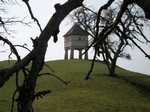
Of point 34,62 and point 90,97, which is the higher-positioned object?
point 34,62

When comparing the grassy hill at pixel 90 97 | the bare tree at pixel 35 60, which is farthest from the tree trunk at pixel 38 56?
the grassy hill at pixel 90 97

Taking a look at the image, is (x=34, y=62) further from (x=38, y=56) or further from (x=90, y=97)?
(x=90, y=97)

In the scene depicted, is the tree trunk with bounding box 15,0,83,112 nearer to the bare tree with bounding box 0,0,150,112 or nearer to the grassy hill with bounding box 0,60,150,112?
the bare tree with bounding box 0,0,150,112

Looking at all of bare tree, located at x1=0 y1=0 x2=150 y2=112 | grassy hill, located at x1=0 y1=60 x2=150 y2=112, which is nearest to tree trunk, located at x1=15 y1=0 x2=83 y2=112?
bare tree, located at x1=0 y1=0 x2=150 y2=112

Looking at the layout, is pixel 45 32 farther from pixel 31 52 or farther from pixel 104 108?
pixel 104 108

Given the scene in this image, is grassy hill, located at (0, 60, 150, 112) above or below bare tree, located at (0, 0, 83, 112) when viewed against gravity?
below

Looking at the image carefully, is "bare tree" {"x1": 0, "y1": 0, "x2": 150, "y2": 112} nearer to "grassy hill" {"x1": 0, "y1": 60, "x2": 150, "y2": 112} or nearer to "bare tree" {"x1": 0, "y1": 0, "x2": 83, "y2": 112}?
"bare tree" {"x1": 0, "y1": 0, "x2": 83, "y2": 112}

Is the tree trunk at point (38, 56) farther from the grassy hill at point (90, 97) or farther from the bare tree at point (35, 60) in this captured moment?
the grassy hill at point (90, 97)

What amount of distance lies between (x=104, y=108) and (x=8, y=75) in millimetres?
26684

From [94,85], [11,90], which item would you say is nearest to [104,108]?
[94,85]

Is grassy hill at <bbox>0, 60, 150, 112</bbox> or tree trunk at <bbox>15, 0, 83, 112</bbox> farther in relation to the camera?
grassy hill at <bbox>0, 60, 150, 112</bbox>

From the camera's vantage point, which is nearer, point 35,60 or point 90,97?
point 35,60

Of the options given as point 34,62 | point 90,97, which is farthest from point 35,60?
point 90,97

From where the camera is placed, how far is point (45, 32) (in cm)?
304
